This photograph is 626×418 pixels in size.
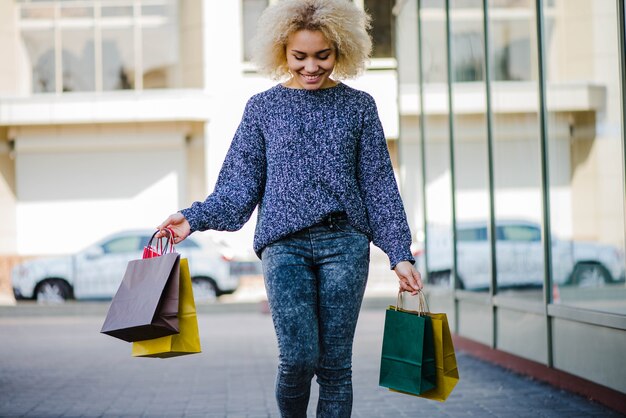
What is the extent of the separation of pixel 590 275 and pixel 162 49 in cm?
2030

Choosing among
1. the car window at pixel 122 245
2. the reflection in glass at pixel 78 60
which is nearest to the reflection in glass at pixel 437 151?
the car window at pixel 122 245

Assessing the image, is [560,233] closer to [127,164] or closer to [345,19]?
[345,19]

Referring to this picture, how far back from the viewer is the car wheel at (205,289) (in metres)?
19.5

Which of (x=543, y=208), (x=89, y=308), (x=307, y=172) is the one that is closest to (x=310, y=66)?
(x=307, y=172)

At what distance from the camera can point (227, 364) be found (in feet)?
31.2

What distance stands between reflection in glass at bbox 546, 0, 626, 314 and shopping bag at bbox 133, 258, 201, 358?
10.1 feet

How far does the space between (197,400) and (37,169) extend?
1983 centimetres

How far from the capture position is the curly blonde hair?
4039 millimetres

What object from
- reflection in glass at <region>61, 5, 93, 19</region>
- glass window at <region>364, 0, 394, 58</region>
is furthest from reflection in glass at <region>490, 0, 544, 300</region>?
reflection in glass at <region>61, 5, 93, 19</region>

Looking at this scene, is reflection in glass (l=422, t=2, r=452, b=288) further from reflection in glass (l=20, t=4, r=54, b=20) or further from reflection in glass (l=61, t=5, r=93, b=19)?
reflection in glass (l=20, t=4, r=54, b=20)

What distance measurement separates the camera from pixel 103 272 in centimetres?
1950

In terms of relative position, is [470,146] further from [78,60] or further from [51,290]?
[78,60]

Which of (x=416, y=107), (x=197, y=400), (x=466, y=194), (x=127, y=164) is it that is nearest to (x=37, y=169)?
(x=127, y=164)

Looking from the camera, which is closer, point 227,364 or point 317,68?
point 317,68
